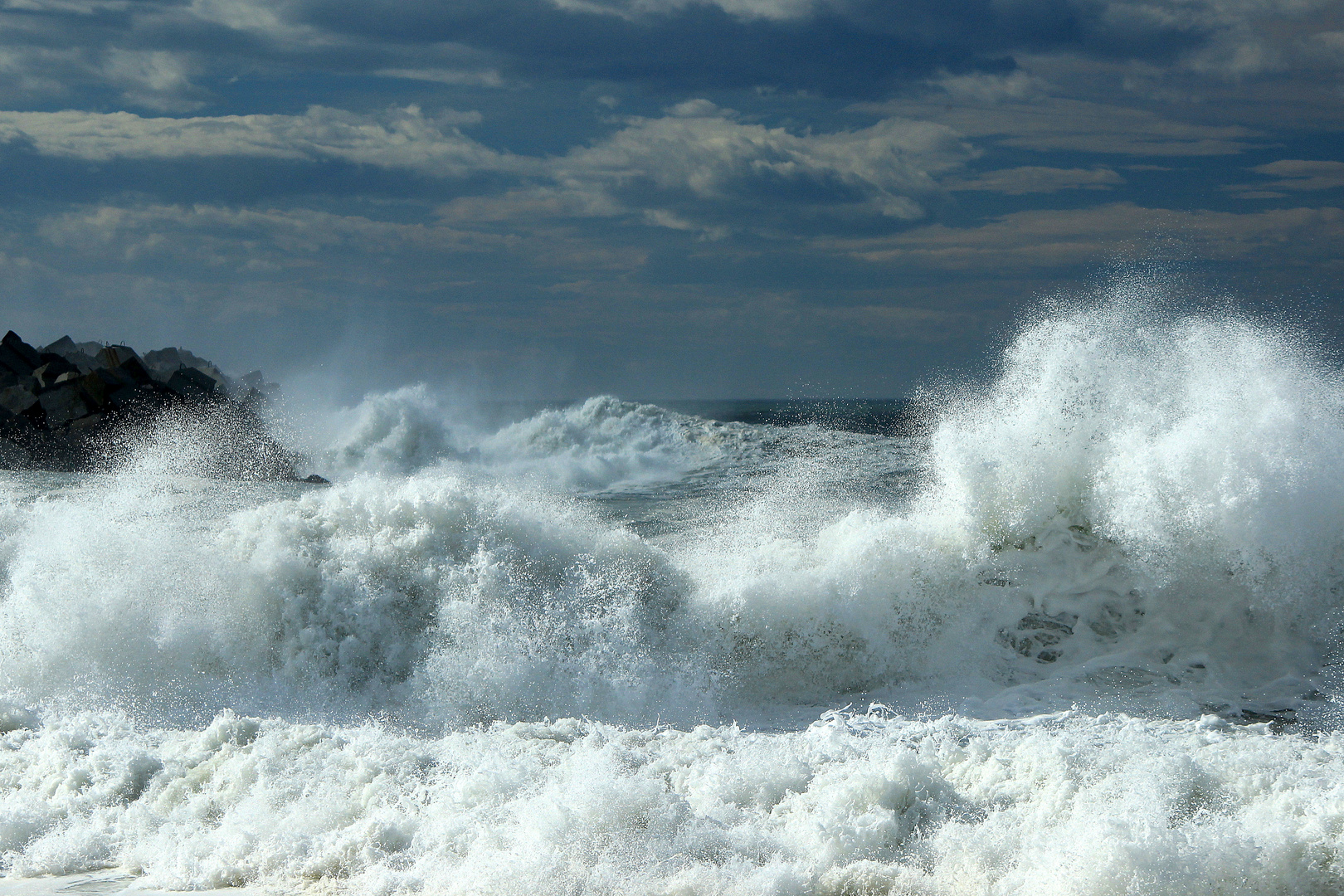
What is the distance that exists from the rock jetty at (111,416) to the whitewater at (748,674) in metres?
7.29

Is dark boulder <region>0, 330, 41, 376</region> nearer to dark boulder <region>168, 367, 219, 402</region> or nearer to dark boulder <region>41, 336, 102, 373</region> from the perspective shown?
Result: dark boulder <region>41, 336, 102, 373</region>

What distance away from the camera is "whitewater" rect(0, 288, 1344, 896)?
3840mm

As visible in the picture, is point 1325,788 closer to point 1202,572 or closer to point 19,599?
point 1202,572

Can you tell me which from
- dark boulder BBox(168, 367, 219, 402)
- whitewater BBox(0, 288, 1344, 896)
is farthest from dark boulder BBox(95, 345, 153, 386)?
whitewater BBox(0, 288, 1344, 896)

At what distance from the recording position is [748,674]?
6625mm

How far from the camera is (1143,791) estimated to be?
3947 mm

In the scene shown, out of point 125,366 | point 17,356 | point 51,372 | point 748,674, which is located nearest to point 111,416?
point 125,366

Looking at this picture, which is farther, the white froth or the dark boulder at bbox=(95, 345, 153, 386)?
the dark boulder at bbox=(95, 345, 153, 386)

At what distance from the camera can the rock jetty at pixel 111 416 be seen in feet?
55.2

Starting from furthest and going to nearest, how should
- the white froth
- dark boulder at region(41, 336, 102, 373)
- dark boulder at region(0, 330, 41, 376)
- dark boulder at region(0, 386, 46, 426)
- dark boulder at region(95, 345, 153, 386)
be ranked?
dark boulder at region(41, 336, 102, 373)
dark boulder at region(0, 330, 41, 376)
dark boulder at region(95, 345, 153, 386)
dark boulder at region(0, 386, 46, 426)
the white froth

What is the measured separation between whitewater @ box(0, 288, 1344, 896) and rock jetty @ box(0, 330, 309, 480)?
729cm

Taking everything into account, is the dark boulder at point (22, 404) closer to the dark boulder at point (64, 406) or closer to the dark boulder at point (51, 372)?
the dark boulder at point (64, 406)

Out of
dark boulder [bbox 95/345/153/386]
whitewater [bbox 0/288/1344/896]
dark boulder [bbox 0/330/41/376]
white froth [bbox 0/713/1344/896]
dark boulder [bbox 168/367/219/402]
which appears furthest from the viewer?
dark boulder [bbox 0/330/41/376]

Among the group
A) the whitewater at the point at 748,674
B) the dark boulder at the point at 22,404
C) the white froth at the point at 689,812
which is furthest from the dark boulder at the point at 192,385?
the white froth at the point at 689,812
